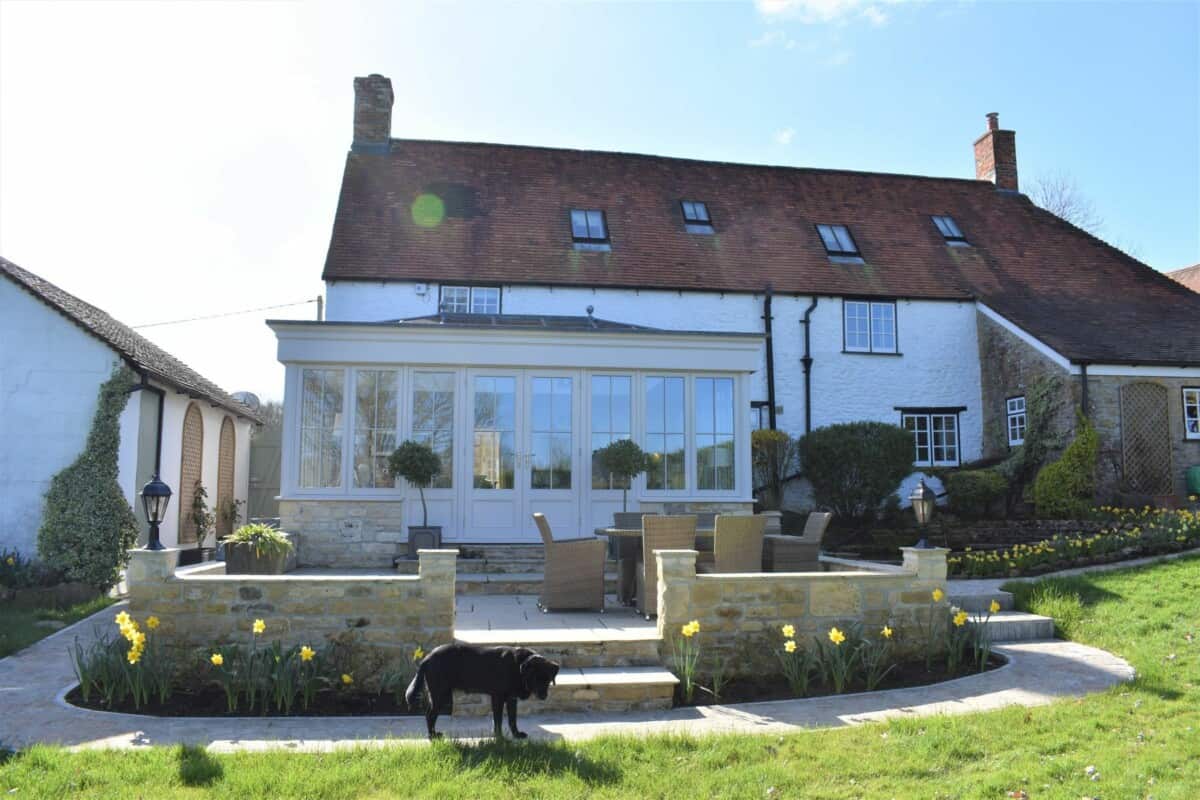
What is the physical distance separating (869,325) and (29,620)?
14.6 metres

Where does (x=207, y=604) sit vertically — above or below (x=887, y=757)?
above

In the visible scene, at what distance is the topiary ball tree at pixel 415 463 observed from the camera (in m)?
10.6

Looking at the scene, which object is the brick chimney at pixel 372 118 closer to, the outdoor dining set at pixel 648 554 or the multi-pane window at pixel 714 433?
the multi-pane window at pixel 714 433

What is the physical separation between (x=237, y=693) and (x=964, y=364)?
51.1ft

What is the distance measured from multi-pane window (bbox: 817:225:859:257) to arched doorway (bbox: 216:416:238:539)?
43.4 ft

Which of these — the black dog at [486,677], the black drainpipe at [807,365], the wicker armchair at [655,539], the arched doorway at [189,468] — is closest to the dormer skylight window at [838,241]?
the black drainpipe at [807,365]

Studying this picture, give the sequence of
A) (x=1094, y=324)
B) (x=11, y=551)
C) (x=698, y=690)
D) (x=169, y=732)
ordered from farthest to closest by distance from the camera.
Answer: (x=1094, y=324) → (x=11, y=551) → (x=698, y=690) → (x=169, y=732)

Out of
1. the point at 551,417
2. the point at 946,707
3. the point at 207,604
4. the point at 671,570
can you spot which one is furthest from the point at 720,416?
the point at 207,604

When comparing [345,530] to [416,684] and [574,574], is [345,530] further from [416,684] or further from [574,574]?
[416,684]

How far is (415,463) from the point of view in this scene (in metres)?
10.6

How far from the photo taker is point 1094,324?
16828mm

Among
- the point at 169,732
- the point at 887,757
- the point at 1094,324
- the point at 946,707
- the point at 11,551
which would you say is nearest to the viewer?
the point at 887,757

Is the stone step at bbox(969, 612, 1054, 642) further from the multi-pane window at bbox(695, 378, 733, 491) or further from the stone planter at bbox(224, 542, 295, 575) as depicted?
the stone planter at bbox(224, 542, 295, 575)

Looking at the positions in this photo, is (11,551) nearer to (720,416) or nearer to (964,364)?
(720,416)
